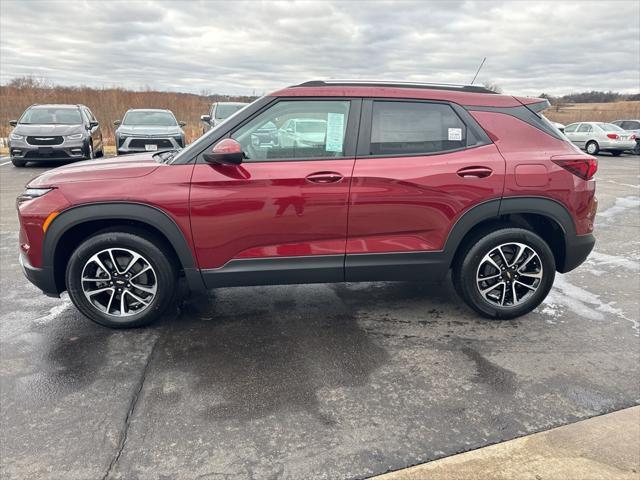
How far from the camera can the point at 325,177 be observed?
11.4ft

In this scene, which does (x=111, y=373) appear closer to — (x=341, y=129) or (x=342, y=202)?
(x=342, y=202)

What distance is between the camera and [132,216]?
3.47 m

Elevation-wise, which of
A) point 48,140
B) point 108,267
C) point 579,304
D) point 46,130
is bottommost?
point 579,304

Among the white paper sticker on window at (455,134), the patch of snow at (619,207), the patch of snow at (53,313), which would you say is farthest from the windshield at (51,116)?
the patch of snow at (619,207)

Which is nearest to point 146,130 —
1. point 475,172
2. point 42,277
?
point 42,277

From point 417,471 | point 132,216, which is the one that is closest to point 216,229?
point 132,216

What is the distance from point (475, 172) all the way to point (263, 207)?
1.60 m

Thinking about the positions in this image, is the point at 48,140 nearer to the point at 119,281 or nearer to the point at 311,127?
the point at 119,281

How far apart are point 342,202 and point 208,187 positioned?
37.9 inches

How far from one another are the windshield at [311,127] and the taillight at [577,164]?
177 cm

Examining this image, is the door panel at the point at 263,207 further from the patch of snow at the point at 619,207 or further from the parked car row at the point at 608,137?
the parked car row at the point at 608,137

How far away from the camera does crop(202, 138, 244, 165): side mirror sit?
3334mm

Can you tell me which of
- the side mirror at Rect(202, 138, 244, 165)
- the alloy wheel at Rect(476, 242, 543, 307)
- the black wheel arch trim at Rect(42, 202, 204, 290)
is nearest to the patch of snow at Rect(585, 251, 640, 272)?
the alloy wheel at Rect(476, 242, 543, 307)

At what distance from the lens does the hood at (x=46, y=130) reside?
12.7 meters
